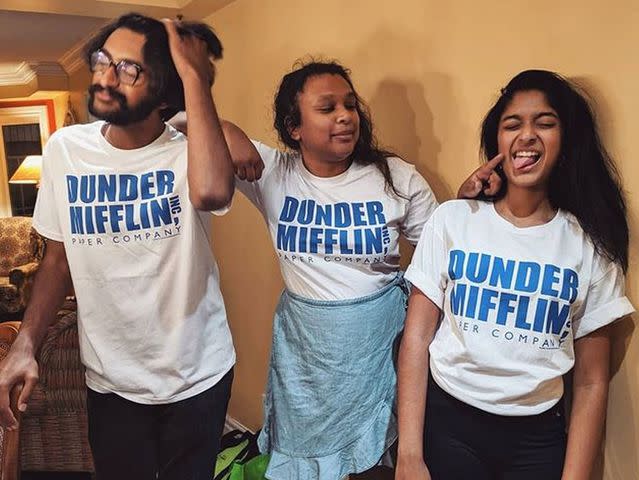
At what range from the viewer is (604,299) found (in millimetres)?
1123

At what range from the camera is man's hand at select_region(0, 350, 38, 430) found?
113 cm

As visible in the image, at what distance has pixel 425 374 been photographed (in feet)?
4.06

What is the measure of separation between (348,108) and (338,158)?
0.12 meters

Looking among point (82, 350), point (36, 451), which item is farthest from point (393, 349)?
point (36, 451)

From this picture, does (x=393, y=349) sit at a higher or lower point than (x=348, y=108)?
lower

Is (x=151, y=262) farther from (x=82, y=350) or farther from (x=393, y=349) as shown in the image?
(x=393, y=349)

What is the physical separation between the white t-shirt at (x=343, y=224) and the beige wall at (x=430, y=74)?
21 centimetres

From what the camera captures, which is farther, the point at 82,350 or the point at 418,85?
the point at 418,85

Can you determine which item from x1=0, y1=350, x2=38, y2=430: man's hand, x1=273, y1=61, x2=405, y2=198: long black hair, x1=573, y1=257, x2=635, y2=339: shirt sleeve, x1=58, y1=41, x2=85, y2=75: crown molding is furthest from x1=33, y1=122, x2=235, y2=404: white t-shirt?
x1=58, y1=41, x2=85, y2=75: crown molding

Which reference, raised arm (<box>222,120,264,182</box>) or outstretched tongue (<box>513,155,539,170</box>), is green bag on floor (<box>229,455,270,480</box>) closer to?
raised arm (<box>222,120,264,182</box>)

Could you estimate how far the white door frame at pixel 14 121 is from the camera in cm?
625

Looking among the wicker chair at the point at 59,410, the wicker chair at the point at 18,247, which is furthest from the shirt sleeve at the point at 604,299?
the wicker chair at the point at 18,247

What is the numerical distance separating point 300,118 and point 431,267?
1.64ft

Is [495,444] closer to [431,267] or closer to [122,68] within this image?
[431,267]
